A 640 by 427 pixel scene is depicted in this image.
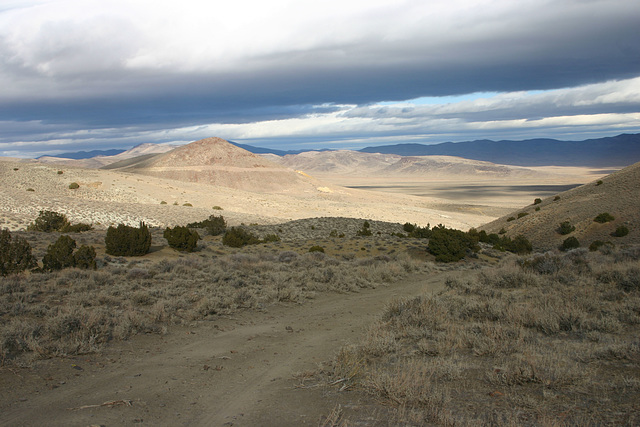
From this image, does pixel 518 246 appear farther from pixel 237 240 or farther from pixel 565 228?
pixel 237 240

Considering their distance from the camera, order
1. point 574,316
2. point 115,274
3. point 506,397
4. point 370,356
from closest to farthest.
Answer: point 506,397
point 370,356
point 574,316
point 115,274

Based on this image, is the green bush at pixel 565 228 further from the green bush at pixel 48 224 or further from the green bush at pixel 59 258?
the green bush at pixel 48 224

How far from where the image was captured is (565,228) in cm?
3334

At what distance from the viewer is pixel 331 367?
6.40 m

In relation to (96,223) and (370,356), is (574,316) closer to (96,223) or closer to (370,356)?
(370,356)

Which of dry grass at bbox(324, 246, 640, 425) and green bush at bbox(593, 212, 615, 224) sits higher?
dry grass at bbox(324, 246, 640, 425)

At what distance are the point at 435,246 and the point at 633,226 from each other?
17.2m

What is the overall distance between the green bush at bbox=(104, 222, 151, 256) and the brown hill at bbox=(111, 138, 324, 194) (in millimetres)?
85644

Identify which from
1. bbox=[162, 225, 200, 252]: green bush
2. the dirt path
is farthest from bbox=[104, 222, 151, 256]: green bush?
the dirt path

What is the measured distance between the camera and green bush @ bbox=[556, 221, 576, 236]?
3298 centimetres

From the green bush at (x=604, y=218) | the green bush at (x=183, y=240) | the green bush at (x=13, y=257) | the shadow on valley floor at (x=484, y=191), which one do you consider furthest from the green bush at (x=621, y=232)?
the shadow on valley floor at (x=484, y=191)

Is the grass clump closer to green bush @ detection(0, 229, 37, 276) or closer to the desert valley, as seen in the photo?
the desert valley

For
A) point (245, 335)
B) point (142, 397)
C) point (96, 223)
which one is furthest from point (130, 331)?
point (96, 223)

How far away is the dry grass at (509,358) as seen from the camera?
4688 millimetres
